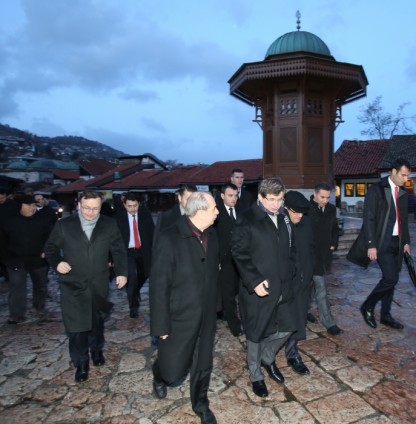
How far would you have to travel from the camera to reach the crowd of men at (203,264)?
2867mm

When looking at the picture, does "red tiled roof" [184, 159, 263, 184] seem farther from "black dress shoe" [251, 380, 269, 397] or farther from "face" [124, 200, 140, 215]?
"black dress shoe" [251, 380, 269, 397]

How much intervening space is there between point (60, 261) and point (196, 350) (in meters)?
1.74

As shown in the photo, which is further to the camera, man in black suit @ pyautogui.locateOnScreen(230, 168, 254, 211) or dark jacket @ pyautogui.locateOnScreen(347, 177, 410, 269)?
man in black suit @ pyautogui.locateOnScreen(230, 168, 254, 211)

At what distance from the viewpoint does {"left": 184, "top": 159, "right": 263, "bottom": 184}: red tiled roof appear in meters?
27.6

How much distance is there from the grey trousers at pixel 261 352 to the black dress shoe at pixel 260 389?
37 millimetres

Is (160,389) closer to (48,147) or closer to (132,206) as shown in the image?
(132,206)

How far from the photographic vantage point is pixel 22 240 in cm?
565

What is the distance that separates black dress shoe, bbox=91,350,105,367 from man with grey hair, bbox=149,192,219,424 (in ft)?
4.90

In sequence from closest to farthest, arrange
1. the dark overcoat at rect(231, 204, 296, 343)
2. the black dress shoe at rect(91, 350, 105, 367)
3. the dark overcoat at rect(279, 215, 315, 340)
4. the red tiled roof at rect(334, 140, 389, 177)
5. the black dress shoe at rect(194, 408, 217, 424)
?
1. the black dress shoe at rect(194, 408, 217, 424)
2. the dark overcoat at rect(231, 204, 296, 343)
3. the dark overcoat at rect(279, 215, 315, 340)
4. the black dress shoe at rect(91, 350, 105, 367)
5. the red tiled roof at rect(334, 140, 389, 177)

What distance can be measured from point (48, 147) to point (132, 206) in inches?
5102

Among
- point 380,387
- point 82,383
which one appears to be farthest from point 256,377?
point 82,383

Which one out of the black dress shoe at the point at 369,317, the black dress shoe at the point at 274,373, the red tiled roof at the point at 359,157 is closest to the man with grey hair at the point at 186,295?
the black dress shoe at the point at 274,373

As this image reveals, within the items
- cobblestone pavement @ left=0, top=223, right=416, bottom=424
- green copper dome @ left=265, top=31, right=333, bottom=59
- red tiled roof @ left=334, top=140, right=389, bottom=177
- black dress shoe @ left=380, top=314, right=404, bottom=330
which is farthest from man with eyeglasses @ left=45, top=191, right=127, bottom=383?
red tiled roof @ left=334, top=140, right=389, bottom=177

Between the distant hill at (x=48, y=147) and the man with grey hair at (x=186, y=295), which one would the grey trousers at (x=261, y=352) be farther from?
the distant hill at (x=48, y=147)
